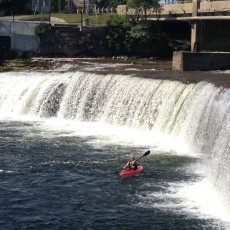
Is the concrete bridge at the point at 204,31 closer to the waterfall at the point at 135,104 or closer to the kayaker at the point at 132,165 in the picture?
the waterfall at the point at 135,104

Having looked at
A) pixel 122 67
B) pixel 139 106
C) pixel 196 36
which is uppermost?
pixel 196 36

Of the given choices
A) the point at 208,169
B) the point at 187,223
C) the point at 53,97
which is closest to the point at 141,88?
the point at 53,97

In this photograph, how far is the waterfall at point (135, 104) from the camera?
98.1ft

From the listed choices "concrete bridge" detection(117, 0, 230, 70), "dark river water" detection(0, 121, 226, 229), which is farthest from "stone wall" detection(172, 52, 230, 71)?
"dark river water" detection(0, 121, 226, 229)

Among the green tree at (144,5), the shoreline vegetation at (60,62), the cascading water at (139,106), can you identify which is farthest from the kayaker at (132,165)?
the green tree at (144,5)

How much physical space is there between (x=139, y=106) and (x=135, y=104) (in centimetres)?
43

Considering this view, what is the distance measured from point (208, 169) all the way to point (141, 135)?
8852 millimetres

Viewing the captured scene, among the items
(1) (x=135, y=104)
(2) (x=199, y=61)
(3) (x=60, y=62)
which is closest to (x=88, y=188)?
(1) (x=135, y=104)

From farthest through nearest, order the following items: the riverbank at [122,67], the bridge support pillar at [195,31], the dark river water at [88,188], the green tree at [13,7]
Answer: the green tree at [13,7] < the bridge support pillar at [195,31] < the riverbank at [122,67] < the dark river water at [88,188]

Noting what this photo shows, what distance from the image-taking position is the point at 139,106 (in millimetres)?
36938

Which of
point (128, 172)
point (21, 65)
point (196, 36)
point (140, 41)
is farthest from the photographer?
point (140, 41)

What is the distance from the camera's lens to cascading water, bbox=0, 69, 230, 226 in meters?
29.8

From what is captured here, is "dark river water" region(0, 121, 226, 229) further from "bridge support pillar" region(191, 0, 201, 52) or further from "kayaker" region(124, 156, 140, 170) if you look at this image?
"bridge support pillar" region(191, 0, 201, 52)

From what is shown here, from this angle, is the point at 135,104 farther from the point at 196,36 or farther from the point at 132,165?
the point at 196,36
